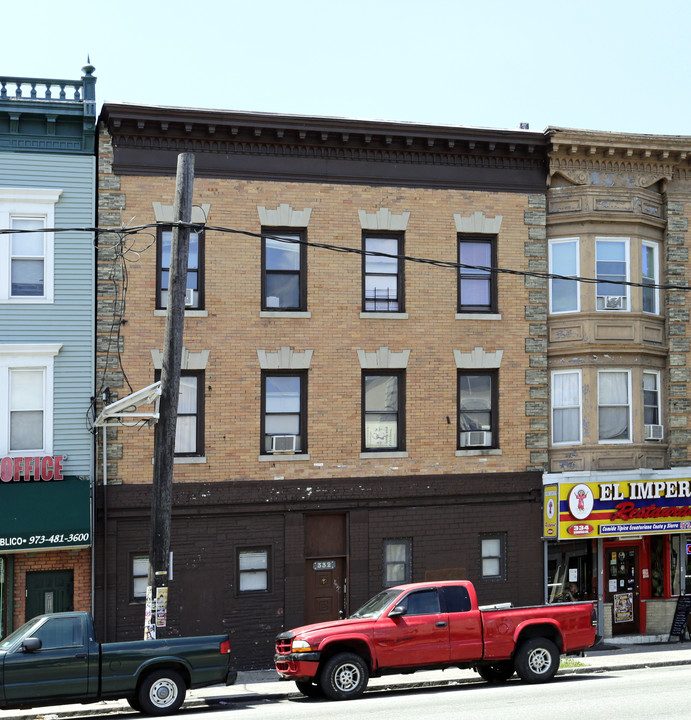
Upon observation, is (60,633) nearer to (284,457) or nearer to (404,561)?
(284,457)

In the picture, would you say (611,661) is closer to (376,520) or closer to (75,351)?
(376,520)

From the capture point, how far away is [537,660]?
1706cm

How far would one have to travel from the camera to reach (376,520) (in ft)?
72.0

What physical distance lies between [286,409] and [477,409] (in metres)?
4.24

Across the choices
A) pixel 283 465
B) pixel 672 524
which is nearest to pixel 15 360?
pixel 283 465

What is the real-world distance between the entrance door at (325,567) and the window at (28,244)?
23.4 ft

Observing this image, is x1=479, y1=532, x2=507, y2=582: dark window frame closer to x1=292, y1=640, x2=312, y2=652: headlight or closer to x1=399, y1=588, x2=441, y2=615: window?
x1=399, y1=588, x2=441, y2=615: window

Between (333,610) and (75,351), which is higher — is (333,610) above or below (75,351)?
below

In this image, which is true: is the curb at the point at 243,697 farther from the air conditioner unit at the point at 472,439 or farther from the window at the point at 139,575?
the air conditioner unit at the point at 472,439

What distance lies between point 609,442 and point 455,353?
4.01 metres

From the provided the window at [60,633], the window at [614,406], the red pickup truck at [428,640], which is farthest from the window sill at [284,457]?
the window at [60,633]

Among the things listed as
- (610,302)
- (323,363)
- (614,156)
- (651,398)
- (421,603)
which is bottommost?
(421,603)

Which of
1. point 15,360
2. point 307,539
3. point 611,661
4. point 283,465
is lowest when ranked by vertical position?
point 611,661

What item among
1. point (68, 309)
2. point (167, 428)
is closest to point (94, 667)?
point (167, 428)
